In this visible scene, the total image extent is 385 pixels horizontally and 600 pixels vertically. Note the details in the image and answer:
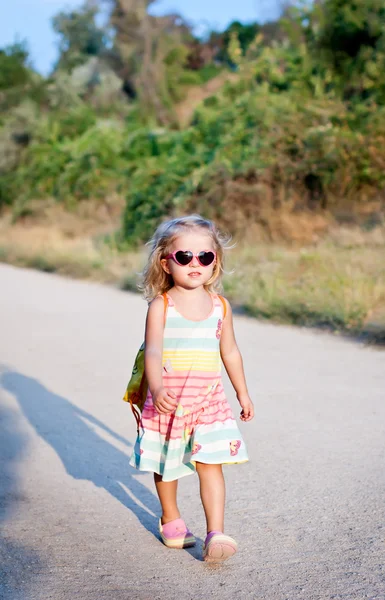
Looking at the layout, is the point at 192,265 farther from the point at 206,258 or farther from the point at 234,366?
the point at 234,366

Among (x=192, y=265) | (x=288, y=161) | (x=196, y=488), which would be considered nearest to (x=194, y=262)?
(x=192, y=265)

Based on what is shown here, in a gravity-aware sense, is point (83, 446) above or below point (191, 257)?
below

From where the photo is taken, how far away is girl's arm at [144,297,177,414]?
3.28 meters

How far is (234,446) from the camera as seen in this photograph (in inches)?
134

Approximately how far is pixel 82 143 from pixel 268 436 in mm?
22598

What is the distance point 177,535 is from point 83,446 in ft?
5.78

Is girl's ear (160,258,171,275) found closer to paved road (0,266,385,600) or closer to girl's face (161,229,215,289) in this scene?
girl's face (161,229,215,289)

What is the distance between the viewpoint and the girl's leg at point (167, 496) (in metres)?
3.48

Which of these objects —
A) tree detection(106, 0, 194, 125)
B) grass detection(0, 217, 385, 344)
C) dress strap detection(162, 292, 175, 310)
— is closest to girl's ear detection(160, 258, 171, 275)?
dress strap detection(162, 292, 175, 310)

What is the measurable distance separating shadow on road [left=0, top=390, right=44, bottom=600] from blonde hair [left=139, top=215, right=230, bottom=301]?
1190 mm

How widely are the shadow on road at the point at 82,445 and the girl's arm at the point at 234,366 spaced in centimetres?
73

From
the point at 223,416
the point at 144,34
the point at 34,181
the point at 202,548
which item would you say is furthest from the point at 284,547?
the point at 144,34

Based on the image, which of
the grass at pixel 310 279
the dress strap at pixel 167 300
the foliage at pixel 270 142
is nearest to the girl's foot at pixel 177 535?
the dress strap at pixel 167 300

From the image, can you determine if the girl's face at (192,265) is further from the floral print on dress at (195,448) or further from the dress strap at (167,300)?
the floral print on dress at (195,448)
